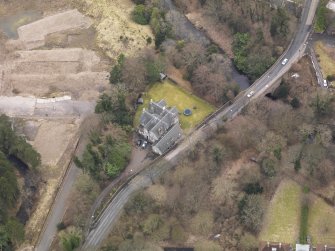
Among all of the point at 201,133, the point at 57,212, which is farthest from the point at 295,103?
the point at 57,212

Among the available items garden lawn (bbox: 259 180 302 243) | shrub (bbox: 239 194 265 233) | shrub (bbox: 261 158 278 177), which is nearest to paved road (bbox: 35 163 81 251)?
shrub (bbox: 239 194 265 233)

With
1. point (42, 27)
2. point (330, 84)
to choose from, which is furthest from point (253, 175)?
point (42, 27)

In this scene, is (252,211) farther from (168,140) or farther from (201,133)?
(168,140)

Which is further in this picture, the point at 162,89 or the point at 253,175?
the point at 162,89

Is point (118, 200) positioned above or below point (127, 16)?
below

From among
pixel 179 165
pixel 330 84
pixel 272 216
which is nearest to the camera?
pixel 272 216

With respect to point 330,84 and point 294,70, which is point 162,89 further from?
point 330,84

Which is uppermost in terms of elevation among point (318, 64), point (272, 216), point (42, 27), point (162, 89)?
point (42, 27)
